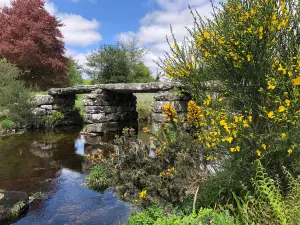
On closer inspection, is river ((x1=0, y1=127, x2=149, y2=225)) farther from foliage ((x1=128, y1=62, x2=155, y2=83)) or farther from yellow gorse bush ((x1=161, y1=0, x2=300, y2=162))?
foliage ((x1=128, y1=62, x2=155, y2=83))

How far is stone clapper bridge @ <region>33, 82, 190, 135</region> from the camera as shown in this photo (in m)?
10.4

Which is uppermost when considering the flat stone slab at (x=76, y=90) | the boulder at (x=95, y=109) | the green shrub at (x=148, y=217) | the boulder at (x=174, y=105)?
the flat stone slab at (x=76, y=90)

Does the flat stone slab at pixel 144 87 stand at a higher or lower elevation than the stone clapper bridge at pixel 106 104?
higher

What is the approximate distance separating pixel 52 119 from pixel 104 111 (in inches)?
152

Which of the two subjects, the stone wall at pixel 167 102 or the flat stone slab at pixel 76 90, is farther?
the flat stone slab at pixel 76 90

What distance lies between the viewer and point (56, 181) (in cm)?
700

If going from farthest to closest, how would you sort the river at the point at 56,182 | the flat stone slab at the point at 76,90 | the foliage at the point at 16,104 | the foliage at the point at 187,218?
the foliage at the point at 16,104 < the flat stone slab at the point at 76,90 < the river at the point at 56,182 < the foliage at the point at 187,218

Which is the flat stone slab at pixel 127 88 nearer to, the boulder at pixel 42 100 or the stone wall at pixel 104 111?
the boulder at pixel 42 100

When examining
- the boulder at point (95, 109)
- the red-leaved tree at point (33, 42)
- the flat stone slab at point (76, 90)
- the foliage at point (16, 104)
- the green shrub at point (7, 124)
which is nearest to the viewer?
the boulder at point (95, 109)

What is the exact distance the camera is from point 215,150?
12.2 feet

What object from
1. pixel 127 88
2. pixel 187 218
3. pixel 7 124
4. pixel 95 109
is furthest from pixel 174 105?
pixel 7 124

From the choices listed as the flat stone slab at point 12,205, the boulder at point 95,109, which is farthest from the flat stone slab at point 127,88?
the flat stone slab at point 12,205

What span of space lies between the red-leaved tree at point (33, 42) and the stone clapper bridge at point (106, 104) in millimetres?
7505

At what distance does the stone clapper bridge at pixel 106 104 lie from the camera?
10.4 m
